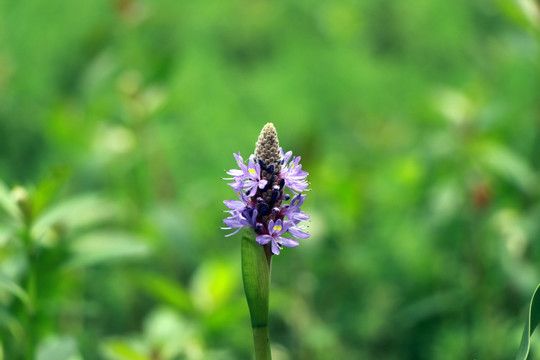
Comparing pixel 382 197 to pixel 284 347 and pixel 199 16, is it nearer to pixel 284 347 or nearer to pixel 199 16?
pixel 284 347

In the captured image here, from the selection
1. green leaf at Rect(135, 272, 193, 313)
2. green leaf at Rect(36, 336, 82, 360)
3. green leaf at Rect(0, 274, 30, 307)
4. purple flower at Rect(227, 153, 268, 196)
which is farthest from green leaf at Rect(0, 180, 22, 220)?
purple flower at Rect(227, 153, 268, 196)

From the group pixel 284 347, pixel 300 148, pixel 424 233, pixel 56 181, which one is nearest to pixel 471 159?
pixel 424 233

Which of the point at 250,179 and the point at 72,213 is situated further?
the point at 72,213

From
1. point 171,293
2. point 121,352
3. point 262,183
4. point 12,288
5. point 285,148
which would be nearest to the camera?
point 262,183

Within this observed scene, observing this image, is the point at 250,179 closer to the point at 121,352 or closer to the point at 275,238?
the point at 275,238

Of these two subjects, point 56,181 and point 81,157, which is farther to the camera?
point 81,157

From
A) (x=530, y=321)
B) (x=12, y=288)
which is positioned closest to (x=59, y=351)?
(x=12, y=288)

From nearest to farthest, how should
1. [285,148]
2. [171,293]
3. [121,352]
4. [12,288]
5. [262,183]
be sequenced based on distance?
[262,183]
[12,288]
[121,352]
[171,293]
[285,148]
